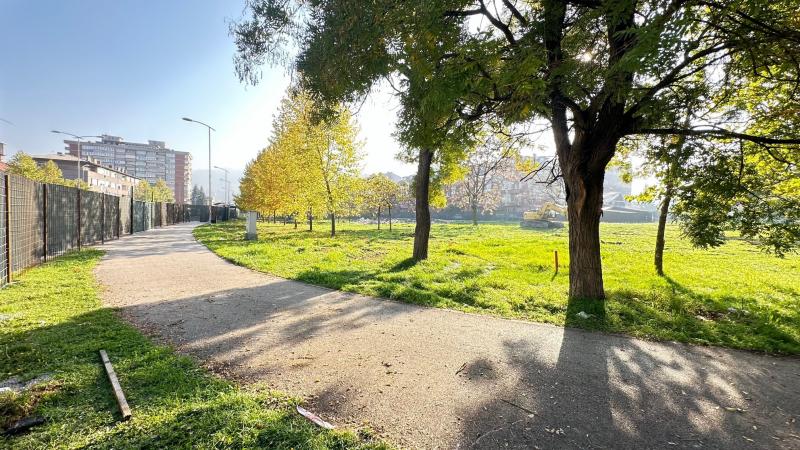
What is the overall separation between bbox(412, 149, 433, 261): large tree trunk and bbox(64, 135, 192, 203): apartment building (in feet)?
501

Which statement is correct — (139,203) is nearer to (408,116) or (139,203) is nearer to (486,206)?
(408,116)

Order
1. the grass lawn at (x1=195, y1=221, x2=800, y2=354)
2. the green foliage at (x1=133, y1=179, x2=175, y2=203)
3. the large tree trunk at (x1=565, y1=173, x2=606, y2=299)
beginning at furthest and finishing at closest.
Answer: the green foliage at (x1=133, y1=179, x2=175, y2=203), the large tree trunk at (x1=565, y1=173, x2=606, y2=299), the grass lawn at (x1=195, y1=221, x2=800, y2=354)

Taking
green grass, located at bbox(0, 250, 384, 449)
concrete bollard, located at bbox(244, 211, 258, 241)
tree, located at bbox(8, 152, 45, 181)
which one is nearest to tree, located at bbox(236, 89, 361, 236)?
concrete bollard, located at bbox(244, 211, 258, 241)

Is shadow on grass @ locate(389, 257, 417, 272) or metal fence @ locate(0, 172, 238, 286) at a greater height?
metal fence @ locate(0, 172, 238, 286)

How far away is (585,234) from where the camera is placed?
6.69 m

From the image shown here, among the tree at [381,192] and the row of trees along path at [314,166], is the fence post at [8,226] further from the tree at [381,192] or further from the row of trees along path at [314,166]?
the tree at [381,192]

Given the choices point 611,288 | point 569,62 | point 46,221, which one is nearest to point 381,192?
point 46,221

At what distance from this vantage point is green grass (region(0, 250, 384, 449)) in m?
2.55

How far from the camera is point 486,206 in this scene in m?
51.4

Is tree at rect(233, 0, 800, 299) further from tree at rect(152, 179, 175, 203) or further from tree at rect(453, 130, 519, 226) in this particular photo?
tree at rect(152, 179, 175, 203)

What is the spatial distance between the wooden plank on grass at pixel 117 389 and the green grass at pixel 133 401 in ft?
0.18

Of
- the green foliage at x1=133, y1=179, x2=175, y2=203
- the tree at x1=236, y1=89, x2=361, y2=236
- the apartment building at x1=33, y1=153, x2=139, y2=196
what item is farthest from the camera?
the green foliage at x1=133, y1=179, x2=175, y2=203

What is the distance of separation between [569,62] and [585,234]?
3.37 m

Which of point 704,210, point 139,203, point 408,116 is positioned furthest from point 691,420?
point 139,203
